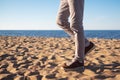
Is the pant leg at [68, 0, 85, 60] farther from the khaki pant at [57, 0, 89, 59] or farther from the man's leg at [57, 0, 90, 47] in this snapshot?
the man's leg at [57, 0, 90, 47]

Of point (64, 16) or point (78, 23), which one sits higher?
point (64, 16)

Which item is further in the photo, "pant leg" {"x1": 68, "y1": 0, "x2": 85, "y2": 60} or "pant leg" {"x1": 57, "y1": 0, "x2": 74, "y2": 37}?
"pant leg" {"x1": 57, "y1": 0, "x2": 74, "y2": 37}

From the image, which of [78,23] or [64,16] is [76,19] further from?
[64,16]

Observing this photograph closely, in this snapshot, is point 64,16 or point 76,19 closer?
point 76,19

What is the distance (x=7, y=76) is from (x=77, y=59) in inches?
47.1

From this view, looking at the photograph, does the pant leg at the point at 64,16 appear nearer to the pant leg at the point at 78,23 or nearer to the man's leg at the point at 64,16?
the man's leg at the point at 64,16

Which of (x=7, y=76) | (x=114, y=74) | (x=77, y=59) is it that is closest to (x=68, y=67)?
(x=77, y=59)

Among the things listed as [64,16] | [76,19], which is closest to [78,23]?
[76,19]

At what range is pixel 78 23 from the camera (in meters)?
3.52

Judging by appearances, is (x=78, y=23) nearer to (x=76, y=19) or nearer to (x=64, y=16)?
(x=76, y=19)

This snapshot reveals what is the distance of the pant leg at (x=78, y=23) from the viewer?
11.5 feet

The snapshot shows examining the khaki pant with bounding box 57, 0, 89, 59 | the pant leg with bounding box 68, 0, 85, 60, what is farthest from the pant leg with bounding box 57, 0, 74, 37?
the pant leg with bounding box 68, 0, 85, 60

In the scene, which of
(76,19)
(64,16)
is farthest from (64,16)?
(76,19)

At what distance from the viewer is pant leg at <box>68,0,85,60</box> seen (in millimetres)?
3506
